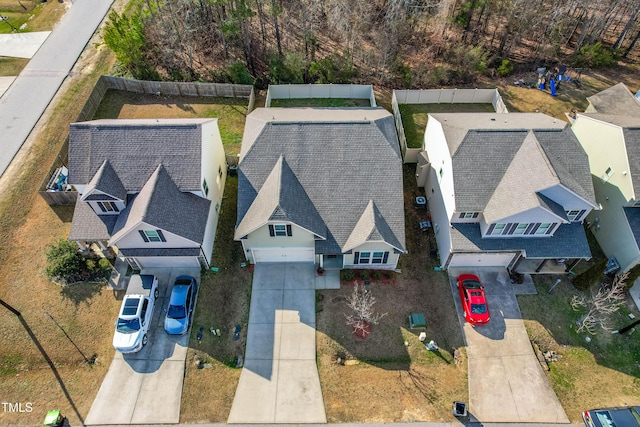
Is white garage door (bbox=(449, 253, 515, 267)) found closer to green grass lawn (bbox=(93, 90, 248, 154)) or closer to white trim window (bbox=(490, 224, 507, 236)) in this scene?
white trim window (bbox=(490, 224, 507, 236))

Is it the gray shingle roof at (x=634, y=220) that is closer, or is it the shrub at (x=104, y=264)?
the gray shingle roof at (x=634, y=220)

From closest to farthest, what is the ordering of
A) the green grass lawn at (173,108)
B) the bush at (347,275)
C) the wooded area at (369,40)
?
the bush at (347,275)
the green grass lawn at (173,108)
the wooded area at (369,40)

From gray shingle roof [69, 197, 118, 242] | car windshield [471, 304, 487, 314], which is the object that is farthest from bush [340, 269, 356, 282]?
gray shingle roof [69, 197, 118, 242]

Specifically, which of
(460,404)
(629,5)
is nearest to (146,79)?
(460,404)

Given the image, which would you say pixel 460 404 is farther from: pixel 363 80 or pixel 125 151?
pixel 363 80

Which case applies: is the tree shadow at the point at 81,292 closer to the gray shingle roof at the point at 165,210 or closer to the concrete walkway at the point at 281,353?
the gray shingle roof at the point at 165,210

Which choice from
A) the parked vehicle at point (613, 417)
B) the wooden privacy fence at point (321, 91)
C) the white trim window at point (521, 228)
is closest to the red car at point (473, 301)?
the white trim window at point (521, 228)
